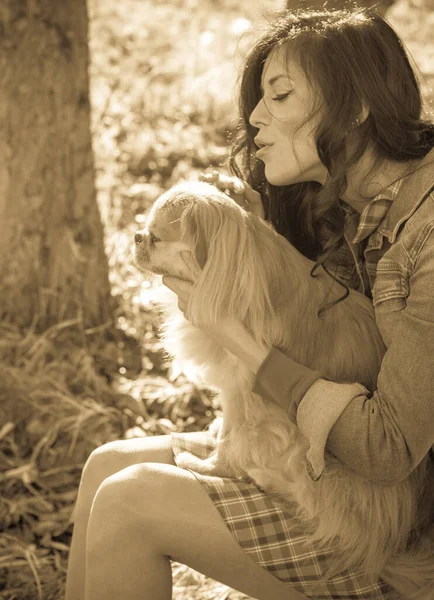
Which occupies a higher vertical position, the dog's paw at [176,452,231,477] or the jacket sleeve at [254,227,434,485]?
the jacket sleeve at [254,227,434,485]

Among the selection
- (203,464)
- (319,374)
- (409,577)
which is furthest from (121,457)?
(409,577)

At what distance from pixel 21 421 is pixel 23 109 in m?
1.38

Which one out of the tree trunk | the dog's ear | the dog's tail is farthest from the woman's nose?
the tree trunk

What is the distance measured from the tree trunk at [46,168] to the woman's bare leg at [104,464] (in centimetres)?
142

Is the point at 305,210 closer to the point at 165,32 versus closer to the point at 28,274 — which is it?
the point at 28,274

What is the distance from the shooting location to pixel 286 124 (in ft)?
6.63

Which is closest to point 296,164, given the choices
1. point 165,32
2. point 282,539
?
point 282,539

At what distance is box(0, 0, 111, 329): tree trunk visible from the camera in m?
3.44

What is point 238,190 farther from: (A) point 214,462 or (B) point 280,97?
(A) point 214,462

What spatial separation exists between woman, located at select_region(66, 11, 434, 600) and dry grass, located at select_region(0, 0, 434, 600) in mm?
272

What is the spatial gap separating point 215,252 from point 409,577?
36.5 inches

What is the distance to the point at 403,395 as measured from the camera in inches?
66.4

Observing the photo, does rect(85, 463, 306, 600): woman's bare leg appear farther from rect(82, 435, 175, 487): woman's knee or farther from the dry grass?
the dry grass

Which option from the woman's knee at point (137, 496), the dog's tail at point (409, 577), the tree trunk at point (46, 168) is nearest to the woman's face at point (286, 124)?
the woman's knee at point (137, 496)
